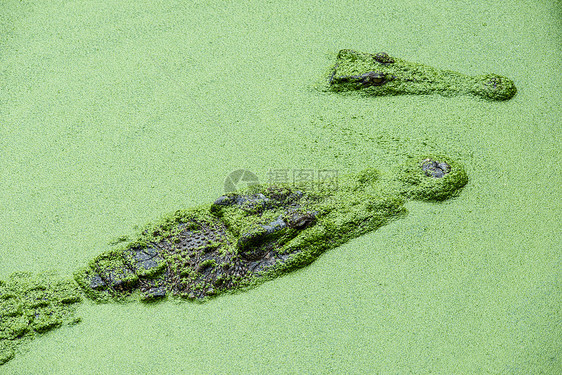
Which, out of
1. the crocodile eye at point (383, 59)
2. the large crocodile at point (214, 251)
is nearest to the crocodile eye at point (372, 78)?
the crocodile eye at point (383, 59)

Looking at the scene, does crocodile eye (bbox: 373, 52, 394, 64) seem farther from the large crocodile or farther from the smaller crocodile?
the large crocodile

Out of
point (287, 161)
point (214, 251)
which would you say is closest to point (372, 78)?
point (287, 161)

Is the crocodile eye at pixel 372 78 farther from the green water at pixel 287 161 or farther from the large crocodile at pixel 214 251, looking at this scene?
the large crocodile at pixel 214 251

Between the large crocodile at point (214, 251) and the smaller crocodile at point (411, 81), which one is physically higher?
the smaller crocodile at point (411, 81)

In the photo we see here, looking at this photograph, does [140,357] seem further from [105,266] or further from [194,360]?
[105,266]

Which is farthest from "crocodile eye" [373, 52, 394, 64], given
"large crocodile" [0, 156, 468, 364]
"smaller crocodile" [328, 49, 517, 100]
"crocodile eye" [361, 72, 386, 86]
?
"large crocodile" [0, 156, 468, 364]

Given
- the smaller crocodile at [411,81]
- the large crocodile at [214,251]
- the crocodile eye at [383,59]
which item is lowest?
the large crocodile at [214,251]
